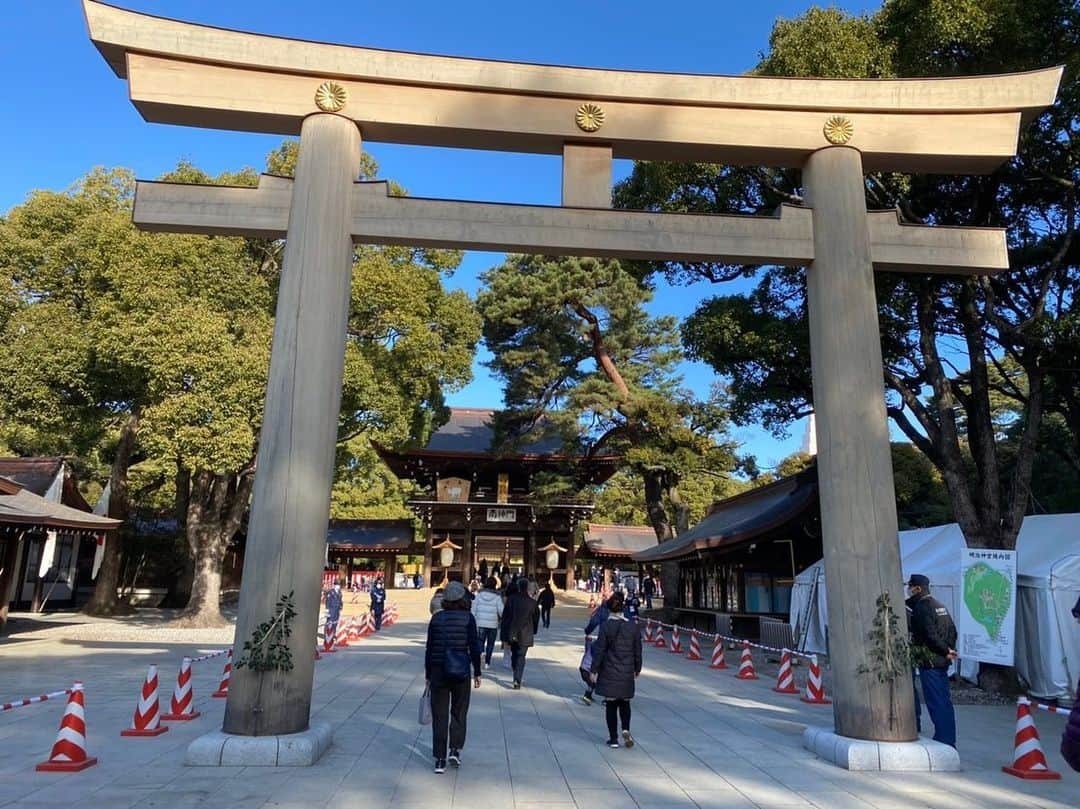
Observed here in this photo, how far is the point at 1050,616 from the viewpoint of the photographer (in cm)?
1047

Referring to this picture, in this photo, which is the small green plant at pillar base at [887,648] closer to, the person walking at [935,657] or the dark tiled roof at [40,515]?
the person walking at [935,657]

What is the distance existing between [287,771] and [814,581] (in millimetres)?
12215

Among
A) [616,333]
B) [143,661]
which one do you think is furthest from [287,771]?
[616,333]

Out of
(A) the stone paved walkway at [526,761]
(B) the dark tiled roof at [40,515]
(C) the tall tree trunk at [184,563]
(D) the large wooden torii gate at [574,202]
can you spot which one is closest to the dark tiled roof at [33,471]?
(C) the tall tree trunk at [184,563]

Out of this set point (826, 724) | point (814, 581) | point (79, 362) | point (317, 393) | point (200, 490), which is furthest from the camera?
point (200, 490)

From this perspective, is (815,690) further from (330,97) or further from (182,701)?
(330,97)

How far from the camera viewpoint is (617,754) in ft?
22.1

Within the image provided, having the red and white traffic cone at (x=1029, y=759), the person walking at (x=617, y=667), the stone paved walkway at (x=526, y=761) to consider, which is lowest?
the stone paved walkway at (x=526, y=761)

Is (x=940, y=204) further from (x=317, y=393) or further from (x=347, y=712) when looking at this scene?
(x=347, y=712)

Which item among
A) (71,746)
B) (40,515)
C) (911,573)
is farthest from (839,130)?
(40,515)

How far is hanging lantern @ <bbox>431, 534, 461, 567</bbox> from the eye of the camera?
110 feet

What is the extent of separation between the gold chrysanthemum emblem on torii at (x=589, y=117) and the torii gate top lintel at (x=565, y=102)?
0.01m

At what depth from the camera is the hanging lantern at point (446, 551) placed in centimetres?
3346

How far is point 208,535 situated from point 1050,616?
63.9 ft
